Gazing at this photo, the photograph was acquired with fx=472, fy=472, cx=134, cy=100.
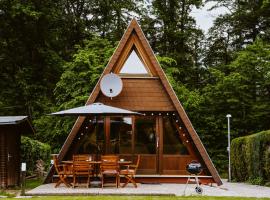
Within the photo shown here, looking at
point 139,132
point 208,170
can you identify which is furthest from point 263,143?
point 139,132

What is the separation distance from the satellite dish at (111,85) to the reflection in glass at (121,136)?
1.01 metres

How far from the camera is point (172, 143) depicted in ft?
48.9

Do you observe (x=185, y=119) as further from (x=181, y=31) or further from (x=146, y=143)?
(x=181, y=31)

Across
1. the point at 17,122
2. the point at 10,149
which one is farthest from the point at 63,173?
the point at 10,149

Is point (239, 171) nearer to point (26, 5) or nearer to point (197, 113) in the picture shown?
point (197, 113)

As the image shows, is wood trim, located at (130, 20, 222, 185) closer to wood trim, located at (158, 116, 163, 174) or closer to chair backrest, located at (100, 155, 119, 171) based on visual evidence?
wood trim, located at (158, 116, 163, 174)

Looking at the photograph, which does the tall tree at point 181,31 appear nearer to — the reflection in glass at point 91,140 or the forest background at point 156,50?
the forest background at point 156,50

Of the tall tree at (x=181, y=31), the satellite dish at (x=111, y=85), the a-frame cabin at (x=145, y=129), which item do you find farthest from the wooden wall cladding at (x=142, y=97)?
the tall tree at (x=181, y=31)

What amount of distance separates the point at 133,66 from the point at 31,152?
18.6 ft

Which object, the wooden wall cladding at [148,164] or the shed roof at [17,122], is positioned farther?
the wooden wall cladding at [148,164]

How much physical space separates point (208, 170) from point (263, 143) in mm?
2041

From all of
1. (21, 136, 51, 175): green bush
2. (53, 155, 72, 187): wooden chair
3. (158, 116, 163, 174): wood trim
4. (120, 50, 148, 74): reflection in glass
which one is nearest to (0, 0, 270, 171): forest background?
(21, 136, 51, 175): green bush

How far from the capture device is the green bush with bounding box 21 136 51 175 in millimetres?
17789

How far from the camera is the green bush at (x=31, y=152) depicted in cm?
1779
